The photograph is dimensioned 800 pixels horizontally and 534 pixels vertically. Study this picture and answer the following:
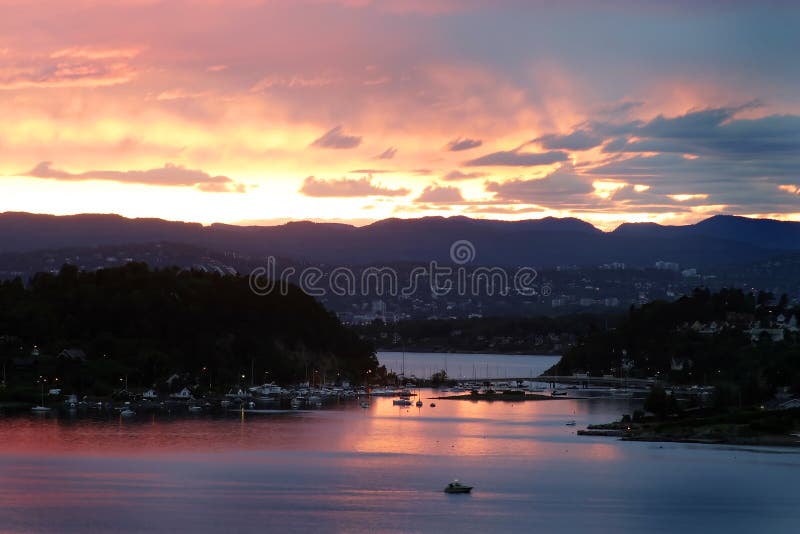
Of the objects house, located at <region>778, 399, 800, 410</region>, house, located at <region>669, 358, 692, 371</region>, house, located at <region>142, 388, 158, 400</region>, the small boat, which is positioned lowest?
the small boat

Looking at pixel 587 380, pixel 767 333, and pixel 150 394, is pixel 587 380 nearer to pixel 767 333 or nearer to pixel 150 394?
pixel 767 333

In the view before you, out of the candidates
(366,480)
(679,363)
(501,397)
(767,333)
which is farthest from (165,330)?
(366,480)

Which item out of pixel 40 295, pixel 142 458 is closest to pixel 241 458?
pixel 142 458

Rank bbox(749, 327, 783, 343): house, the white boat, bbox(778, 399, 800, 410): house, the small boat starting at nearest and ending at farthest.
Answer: the small boat → bbox(778, 399, 800, 410): house → the white boat → bbox(749, 327, 783, 343): house

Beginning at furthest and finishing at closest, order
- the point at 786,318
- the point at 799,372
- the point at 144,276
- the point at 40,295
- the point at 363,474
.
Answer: the point at 786,318 → the point at 144,276 → the point at 40,295 → the point at 799,372 → the point at 363,474

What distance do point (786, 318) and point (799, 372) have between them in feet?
188

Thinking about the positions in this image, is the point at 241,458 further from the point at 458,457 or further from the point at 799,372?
the point at 799,372

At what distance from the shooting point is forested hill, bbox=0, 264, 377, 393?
10300 centimetres

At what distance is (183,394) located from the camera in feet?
333

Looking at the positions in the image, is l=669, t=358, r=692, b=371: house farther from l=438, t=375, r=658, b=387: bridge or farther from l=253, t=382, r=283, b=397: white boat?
l=253, t=382, r=283, b=397: white boat

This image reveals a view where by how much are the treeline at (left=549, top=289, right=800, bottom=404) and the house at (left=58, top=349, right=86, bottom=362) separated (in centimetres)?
5442

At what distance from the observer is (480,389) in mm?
130250

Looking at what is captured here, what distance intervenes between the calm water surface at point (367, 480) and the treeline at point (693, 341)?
48.6 meters

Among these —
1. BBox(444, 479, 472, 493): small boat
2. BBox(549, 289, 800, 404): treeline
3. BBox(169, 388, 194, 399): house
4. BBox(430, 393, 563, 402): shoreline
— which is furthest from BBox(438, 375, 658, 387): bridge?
BBox(444, 479, 472, 493): small boat
